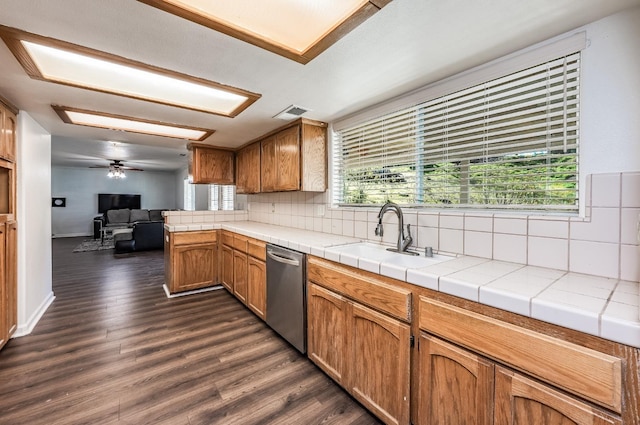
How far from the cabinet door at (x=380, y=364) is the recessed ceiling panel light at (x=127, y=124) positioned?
2745mm

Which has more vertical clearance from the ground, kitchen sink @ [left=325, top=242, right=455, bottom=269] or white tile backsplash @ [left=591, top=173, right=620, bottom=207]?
white tile backsplash @ [left=591, top=173, right=620, bottom=207]

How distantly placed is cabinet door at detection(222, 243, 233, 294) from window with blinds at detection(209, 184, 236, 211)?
1737 millimetres

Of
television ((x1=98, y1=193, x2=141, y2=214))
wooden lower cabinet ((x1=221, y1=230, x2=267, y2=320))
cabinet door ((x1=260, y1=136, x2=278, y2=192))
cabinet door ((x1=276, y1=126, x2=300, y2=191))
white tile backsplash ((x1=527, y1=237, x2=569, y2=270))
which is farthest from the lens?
television ((x1=98, y1=193, x2=141, y2=214))

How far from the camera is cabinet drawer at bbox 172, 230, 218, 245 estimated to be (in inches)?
133

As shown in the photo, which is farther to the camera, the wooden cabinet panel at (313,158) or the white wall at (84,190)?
the white wall at (84,190)

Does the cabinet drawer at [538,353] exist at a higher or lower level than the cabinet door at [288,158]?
lower

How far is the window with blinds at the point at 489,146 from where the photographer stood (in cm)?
138

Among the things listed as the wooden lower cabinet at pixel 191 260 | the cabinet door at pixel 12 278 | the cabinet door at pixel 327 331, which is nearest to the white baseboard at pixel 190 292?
the wooden lower cabinet at pixel 191 260

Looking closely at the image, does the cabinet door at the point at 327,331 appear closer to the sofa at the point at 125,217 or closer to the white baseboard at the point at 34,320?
the white baseboard at the point at 34,320

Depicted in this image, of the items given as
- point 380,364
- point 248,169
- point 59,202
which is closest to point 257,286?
point 380,364

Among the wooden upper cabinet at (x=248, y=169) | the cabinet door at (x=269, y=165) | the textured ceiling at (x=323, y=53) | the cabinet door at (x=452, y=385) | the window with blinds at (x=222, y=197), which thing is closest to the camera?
the cabinet door at (x=452, y=385)

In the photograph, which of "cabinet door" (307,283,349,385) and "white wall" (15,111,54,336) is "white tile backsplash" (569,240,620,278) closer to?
"cabinet door" (307,283,349,385)

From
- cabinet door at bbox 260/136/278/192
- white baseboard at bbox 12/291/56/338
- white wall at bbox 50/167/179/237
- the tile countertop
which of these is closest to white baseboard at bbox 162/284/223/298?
white baseboard at bbox 12/291/56/338

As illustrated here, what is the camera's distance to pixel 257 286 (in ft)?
8.89
